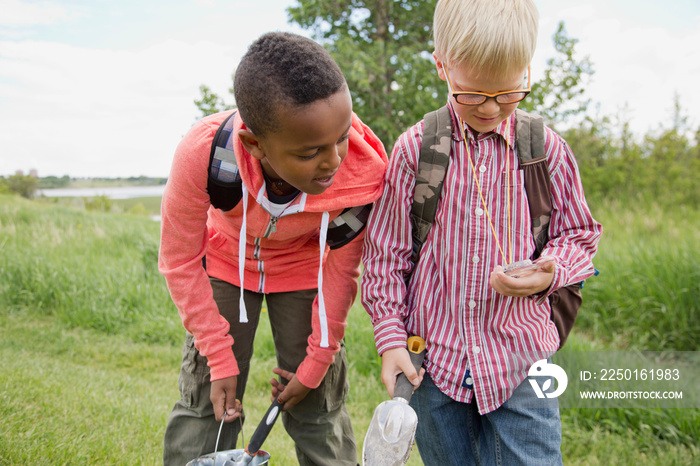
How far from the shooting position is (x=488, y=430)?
5.94 feet

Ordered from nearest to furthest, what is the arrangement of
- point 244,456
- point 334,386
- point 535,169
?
point 535,169
point 244,456
point 334,386

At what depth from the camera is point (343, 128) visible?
1.62 meters

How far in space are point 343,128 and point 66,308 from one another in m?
4.57

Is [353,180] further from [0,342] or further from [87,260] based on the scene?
[87,260]

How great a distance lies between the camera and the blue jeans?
168cm

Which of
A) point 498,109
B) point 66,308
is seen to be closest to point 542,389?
point 498,109

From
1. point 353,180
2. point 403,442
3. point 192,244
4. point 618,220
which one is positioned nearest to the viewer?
point 403,442

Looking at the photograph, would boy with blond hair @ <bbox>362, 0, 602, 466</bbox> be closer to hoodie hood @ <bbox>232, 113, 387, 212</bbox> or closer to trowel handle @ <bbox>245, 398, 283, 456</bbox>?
hoodie hood @ <bbox>232, 113, 387, 212</bbox>

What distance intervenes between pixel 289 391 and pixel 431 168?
1.01 metres

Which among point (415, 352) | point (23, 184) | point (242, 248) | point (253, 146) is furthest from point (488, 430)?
point (23, 184)

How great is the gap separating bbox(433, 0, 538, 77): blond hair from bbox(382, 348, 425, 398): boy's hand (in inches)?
33.9

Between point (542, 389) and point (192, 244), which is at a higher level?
point (192, 244)

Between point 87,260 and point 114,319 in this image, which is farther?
point 87,260

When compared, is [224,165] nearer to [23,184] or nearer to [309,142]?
[309,142]
